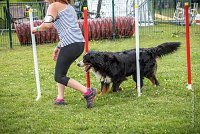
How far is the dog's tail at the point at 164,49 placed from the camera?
7249 mm

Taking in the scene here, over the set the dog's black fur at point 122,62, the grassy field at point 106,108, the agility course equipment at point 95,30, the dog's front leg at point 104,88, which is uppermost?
the agility course equipment at point 95,30

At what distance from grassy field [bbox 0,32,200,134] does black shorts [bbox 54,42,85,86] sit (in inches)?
18.8

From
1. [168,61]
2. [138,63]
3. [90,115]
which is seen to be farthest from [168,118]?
[168,61]

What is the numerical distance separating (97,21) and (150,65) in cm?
843

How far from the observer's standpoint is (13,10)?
1931 centimetres

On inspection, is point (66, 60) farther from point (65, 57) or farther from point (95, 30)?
point (95, 30)

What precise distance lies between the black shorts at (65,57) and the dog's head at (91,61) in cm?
45

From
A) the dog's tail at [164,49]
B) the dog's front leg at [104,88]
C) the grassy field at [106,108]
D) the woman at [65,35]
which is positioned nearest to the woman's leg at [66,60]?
the woman at [65,35]

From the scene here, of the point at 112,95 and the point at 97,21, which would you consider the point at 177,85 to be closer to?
the point at 112,95

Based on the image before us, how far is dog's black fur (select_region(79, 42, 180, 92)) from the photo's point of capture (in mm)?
6574

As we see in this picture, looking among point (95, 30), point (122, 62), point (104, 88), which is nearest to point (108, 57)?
point (122, 62)

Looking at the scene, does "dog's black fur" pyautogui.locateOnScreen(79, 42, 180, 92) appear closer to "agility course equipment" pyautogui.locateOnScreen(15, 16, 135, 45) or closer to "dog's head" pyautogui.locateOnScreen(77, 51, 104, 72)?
"dog's head" pyautogui.locateOnScreen(77, 51, 104, 72)

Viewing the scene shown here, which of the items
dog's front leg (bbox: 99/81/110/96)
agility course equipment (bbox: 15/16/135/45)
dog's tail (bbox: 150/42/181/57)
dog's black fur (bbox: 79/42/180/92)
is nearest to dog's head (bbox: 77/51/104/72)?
dog's black fur (bbox: 79/42/180/92)

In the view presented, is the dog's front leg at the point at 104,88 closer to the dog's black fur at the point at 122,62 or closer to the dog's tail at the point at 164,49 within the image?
the dog's black fur at the point at 122,62
